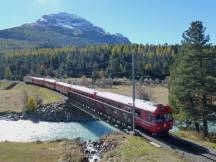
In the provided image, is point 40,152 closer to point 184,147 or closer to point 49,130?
point 184,147

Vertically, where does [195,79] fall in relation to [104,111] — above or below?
above

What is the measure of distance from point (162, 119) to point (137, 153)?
9.57 m

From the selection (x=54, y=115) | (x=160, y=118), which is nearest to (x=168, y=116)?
(x=160, y=118)

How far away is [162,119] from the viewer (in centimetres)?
5081

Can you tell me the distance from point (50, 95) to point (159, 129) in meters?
76.1

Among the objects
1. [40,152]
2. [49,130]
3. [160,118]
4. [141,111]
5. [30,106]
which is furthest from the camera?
[30,106]

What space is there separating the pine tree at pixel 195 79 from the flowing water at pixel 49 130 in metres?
21.1

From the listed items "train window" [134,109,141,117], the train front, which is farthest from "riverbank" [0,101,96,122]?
the train front

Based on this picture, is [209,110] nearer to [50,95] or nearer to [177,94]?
[177,94]

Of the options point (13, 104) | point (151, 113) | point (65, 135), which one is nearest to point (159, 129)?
point (151, 113)

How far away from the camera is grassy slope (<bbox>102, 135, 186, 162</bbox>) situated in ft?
131

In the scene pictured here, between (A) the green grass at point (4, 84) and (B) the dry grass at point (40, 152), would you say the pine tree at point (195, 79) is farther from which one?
(A) the green grass at point (4, 84)

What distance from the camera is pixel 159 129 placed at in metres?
50.6

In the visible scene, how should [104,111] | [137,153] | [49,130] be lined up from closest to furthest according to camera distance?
[137,153]
[104,111]
[49,130]
